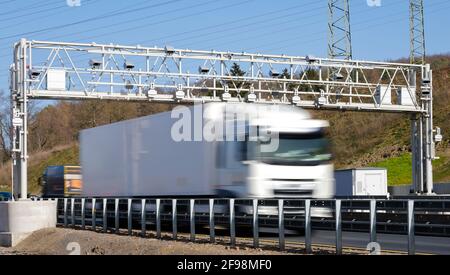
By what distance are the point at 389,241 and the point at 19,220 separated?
54.3 ft

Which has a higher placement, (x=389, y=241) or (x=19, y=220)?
(x=389, y=241)

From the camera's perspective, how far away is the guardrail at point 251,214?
17.2 m

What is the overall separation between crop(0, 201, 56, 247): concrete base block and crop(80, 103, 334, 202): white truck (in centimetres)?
416

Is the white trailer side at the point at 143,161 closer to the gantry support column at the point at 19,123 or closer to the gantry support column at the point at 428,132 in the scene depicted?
the gantry support column at the point at 19,123

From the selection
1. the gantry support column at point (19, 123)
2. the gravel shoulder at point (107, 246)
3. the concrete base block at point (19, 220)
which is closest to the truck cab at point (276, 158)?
the gravel shoulder at point (107, 246)

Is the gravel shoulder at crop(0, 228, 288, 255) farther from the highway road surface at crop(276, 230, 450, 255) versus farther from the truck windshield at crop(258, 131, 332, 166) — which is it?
the truck windshield at crop(258, 131, 332, 166)

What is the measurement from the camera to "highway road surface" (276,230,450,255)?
16719 mm

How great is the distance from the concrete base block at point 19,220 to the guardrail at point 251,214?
133cm

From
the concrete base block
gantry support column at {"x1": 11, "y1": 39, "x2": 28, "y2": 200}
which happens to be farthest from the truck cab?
gantry support column at {"x1": 11, "y1": 39, "x2": 28, "y2": 200}

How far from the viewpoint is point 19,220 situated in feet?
99.7

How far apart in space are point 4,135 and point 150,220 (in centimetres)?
6913

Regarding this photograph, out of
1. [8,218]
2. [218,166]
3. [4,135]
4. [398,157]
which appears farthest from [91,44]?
[4,135]

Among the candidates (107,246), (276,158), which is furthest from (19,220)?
(276,158)

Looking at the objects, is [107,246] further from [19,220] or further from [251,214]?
[19,220]
